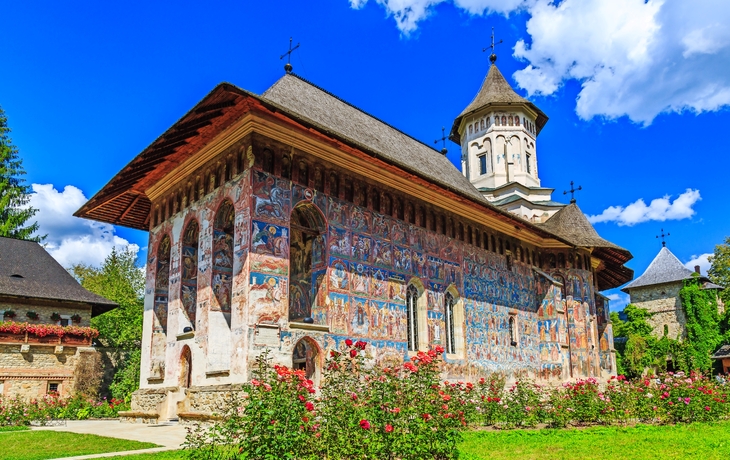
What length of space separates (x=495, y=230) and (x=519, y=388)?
29.9 feet

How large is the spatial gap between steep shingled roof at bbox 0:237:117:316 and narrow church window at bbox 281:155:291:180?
13.7 meters

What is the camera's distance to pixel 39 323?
22125mm

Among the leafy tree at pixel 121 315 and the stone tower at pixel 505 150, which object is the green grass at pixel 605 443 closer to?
the leafy tree at pixel 121 315

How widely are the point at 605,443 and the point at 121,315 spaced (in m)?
27.2

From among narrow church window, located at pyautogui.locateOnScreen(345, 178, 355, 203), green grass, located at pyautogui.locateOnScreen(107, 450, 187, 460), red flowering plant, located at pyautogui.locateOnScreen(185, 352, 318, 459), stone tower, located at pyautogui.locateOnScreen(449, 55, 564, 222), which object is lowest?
green grass, located at pyautogui.locateOnScreen(107, 450, 187, 460)

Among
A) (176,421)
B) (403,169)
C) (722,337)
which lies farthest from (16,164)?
(722,337)

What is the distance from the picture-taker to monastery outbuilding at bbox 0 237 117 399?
20.2 m

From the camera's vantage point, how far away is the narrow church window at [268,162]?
515 inches

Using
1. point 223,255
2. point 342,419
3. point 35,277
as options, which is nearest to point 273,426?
point 342,419

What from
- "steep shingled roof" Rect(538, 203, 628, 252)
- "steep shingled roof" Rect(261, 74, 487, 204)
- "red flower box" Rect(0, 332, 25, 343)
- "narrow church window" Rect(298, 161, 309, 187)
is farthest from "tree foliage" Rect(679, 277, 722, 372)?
"red flower box" Rect(0, 332, 25, 343)

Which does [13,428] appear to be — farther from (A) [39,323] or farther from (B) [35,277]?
(B) [35,277]

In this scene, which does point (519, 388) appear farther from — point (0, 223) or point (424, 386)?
point (0, 223)

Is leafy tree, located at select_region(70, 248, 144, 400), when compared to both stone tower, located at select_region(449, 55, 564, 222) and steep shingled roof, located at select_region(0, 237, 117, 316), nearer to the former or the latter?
steep shingled roof, located at select_region(0, 237, 117, 316)

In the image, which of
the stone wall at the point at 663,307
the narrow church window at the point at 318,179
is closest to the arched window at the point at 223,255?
the narrow church window at the point at 318,179
